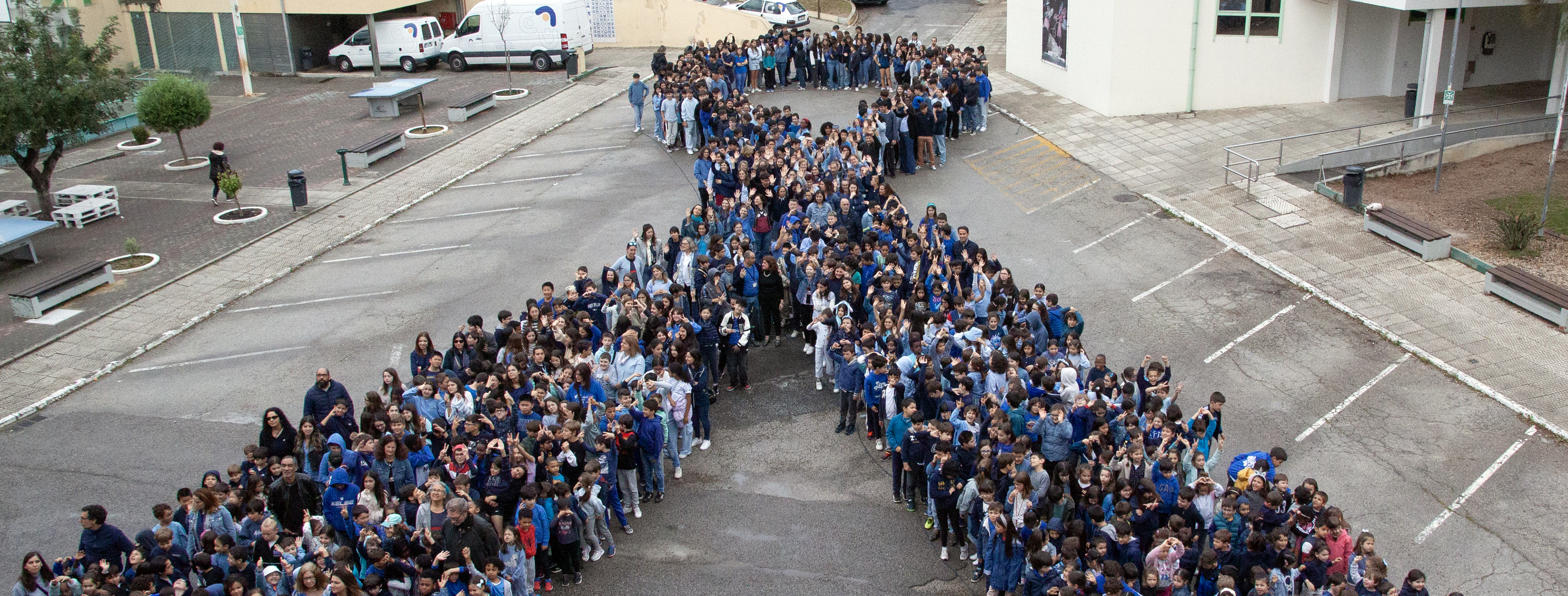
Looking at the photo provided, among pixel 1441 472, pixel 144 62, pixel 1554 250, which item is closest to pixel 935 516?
pixel 1441 472

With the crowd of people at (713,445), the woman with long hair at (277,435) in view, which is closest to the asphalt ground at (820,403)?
the crowd of people at (713,445)

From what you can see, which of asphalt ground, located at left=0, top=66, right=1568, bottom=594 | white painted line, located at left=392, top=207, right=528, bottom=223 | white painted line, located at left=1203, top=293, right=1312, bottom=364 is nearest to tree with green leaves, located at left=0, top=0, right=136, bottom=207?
asphalt ground, located at left=0, top=66, right=1568, bottom=594

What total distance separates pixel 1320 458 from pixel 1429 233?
6.37 metres

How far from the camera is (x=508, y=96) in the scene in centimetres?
3164

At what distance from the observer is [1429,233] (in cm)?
1733

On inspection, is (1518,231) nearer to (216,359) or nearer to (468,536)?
(468,536)

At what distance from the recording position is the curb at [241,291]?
15.6m

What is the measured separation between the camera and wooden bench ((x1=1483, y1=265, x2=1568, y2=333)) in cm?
1520

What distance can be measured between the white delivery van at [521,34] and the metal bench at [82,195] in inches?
496

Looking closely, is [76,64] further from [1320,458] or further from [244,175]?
[1320,458]

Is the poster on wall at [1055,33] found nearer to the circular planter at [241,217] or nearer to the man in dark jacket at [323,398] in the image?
the circular planter at [241,217]

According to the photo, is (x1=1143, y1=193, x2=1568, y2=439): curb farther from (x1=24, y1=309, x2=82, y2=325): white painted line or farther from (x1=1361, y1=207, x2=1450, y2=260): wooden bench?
(x1=24, y1=309, x2=82, y2=325): white painted line

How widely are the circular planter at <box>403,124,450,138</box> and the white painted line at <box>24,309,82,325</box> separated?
34.4 feet

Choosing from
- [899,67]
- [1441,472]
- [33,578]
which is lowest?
[1441,472]
